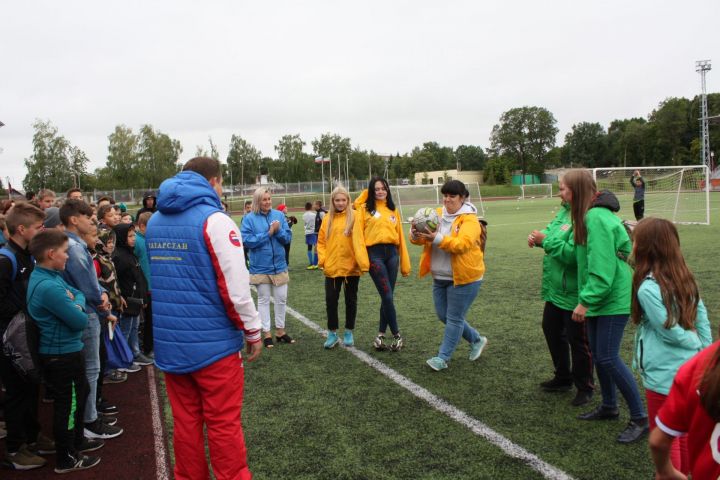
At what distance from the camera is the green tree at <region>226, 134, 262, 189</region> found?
83500 mm

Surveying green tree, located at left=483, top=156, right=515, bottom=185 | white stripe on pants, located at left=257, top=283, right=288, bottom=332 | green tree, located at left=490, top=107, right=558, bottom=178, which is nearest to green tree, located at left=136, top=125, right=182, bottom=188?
green tree, located at left=483, top=156, right=515, bottom=185

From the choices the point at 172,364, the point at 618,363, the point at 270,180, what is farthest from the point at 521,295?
the point at 270,180

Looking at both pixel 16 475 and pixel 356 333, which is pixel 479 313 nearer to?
pixel 356 333

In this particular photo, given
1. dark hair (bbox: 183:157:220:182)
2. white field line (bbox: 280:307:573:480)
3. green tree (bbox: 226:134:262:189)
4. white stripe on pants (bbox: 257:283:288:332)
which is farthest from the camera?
green tree (bbox: 226:134:262:189)

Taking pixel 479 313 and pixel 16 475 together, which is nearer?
pixel 16 475

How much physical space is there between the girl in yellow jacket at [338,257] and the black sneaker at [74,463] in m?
3.02

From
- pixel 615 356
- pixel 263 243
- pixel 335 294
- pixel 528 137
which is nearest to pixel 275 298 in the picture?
pixel 263 243

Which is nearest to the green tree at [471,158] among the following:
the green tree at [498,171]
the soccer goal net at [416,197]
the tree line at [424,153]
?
the tree line at [424,153]

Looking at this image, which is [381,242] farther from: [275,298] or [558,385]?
[558,385]

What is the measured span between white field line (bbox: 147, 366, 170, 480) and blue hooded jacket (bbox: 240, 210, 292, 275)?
5.95ft

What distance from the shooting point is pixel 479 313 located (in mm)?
7938

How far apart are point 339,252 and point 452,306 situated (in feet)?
5.19

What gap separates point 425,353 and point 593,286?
8.89 ft

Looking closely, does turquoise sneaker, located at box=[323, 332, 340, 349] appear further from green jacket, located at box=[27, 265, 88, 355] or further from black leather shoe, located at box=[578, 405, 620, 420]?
green jacket, located at box=[27, 265, 88, 355]
